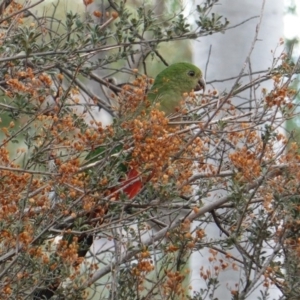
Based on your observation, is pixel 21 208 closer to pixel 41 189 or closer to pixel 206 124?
pixel 41 189

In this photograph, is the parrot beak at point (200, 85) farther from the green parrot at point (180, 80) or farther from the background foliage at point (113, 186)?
the background foliage at point (113, 186)

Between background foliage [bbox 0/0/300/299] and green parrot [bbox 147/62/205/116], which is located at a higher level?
green parrot [bbox 147/62/205/116]

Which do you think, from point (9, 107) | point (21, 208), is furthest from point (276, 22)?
point (21, 208)

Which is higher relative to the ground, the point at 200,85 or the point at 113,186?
the point at 200,85

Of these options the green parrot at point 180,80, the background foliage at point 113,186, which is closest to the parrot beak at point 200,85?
the green parrot at point 180,80

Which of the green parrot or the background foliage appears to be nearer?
the background foliage

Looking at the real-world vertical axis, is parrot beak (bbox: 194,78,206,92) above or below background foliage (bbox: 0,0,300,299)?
above

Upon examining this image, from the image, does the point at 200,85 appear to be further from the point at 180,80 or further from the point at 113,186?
the point at 113,186

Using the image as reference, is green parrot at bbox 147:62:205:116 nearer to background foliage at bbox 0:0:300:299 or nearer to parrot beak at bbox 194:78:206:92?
parrot beak at bbox 194:78:206:92

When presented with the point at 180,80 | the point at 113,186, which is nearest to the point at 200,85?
the point at 180,80

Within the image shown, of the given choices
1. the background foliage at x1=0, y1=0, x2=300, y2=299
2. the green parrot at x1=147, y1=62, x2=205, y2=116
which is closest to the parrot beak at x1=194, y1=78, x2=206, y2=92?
the green parrot at x1=147, y1=62, x2=205, y2=116

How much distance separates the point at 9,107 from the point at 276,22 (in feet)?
6.01

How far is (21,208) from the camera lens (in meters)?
1.94

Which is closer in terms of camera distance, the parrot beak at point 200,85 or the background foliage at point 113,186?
the background foliage at point 113,186
